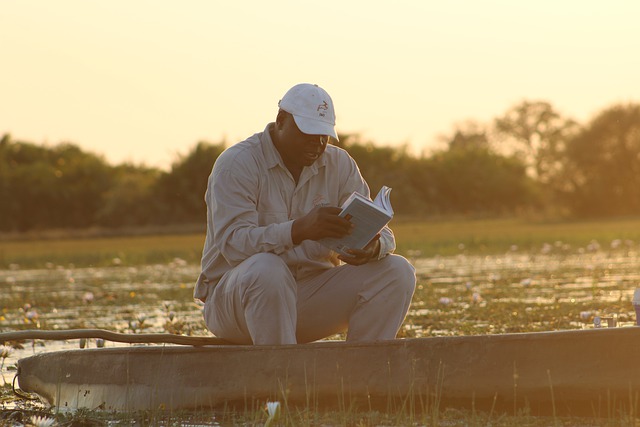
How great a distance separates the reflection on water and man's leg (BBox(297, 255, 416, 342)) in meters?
1.78

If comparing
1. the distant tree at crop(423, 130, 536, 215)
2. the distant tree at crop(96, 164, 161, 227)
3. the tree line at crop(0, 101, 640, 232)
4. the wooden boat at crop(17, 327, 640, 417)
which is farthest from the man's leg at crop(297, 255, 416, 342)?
the distant tree at crop(423, 130, 536, 215)

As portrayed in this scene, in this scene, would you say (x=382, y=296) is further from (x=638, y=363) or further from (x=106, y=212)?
(x=106, y=212)

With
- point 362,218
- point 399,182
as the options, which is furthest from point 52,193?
point 362,218

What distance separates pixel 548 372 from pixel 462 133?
3018 inches

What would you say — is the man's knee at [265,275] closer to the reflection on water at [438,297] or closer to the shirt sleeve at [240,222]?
the shirt sleeve at [240,222]

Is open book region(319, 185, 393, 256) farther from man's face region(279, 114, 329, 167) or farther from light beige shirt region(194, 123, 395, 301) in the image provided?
man's face region(279, 114, 329, 167)

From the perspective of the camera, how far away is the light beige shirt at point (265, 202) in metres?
5.54

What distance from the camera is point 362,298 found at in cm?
574

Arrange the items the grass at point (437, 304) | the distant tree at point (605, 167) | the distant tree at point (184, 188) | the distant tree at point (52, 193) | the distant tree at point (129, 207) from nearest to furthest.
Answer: the grass at point (437, 304), the distant tree at point (184, 188), the distant tree at point (129, 207), the distant tree at point (52, 193), the distant tree at point (605, 167)

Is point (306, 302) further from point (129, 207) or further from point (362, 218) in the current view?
point (129, 207)

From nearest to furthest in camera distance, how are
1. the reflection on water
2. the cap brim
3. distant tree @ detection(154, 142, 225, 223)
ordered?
the cap brim → the reflection on water → distant tree @ detection(154, 142, 225, 223)

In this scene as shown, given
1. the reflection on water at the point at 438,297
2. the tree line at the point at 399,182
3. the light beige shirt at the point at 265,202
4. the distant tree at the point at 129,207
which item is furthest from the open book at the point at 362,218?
the distant tree at the point at 129,207

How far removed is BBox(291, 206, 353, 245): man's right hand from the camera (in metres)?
5.26

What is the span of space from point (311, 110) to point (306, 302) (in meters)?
0.90
